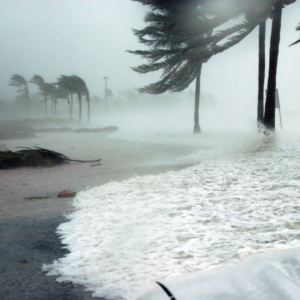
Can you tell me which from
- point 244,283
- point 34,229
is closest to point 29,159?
point 34,229

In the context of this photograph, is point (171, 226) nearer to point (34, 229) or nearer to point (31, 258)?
point (31, 258)

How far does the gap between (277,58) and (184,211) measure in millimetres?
7431

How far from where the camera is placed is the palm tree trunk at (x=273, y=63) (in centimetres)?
908

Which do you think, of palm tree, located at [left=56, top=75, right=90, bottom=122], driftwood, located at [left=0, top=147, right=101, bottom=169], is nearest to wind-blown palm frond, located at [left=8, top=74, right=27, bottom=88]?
palm tree, located at [left=56, top=75, right=90, bottom=122]

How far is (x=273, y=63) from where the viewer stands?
9156mm

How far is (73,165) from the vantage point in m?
8.88

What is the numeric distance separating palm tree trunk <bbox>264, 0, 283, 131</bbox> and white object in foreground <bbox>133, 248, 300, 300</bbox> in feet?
28.0

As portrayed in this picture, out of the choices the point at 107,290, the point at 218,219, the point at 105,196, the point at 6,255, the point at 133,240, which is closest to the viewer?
the point at 107,290

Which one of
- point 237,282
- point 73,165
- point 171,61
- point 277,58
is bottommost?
point 73,165

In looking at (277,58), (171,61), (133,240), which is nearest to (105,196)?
(133,240)

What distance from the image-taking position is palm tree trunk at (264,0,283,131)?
9.08 meters

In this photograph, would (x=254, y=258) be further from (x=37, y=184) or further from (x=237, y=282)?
(x=37, y=184)

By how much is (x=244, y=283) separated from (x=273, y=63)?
9.17 meters

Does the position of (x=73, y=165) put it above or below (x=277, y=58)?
below
